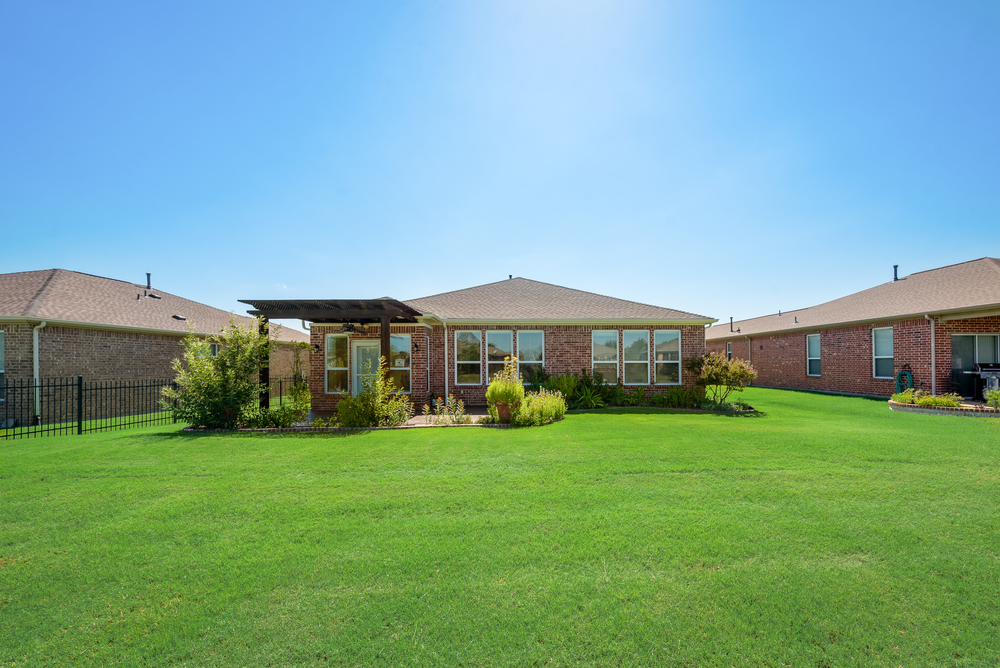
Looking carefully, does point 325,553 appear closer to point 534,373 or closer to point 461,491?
point 461,491

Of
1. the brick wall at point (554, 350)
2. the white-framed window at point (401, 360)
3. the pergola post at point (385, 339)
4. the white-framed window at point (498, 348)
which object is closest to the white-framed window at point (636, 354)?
the brick wall at point (554, 350)

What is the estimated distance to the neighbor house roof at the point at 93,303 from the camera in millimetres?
12523

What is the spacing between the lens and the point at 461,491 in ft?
17.3

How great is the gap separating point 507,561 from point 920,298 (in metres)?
20.2

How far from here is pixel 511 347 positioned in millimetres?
14867

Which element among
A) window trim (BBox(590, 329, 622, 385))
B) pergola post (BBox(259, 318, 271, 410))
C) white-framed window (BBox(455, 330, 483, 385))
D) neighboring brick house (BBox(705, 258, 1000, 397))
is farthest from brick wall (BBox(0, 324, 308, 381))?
neighboring brick house (BBox(705, 258, 1000, 397))

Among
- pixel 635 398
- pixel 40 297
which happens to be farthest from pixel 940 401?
pixel 40 297

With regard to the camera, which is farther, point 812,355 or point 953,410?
point 812,355

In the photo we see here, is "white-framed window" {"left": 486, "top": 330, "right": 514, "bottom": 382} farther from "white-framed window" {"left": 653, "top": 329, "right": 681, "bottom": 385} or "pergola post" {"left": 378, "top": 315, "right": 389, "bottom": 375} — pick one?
"white-framed window" {"left": 653, "top": 329, "right": 681, "bottom": 385}

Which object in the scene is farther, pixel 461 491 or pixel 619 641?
pixel 461 491

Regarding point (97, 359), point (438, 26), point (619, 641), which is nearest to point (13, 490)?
point (619, 641)

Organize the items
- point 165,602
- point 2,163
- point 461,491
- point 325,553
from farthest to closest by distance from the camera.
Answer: point 2,163 → point 461,491 → point 325,553 → point 165,602

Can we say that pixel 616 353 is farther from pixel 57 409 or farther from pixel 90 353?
pixel 57 409

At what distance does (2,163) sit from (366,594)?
57.9 feet
